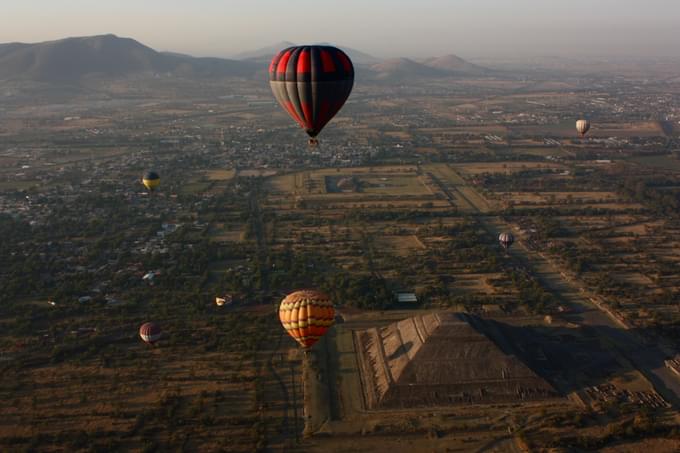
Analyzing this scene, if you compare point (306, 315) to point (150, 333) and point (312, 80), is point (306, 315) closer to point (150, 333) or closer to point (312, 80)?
point (150, 333)

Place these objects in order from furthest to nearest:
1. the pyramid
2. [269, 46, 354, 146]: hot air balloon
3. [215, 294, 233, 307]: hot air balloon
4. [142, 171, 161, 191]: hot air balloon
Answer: [142, 171, 161, 191]: hot air balloon < [215, 294, 233, 307]: hot air balloon < [269, 46, 354, 146]: hot air balloon < the pyramid

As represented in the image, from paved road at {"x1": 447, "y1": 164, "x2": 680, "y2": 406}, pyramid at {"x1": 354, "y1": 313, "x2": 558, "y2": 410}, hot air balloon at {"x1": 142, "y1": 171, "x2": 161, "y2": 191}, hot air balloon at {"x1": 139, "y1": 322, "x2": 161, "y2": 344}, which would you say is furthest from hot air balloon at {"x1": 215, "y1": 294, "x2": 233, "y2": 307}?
paved road at {"x1": 447, "y1": 164, "x2": 680, "y2": 406}

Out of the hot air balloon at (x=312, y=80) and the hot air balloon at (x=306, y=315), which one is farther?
the hot air balloon at (x=312, y=80)

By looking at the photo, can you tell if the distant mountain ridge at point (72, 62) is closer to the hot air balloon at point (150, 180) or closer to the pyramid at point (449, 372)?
the hot air balloon at point (150, 180)

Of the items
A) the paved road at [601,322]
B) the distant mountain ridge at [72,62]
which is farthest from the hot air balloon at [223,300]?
the distant mountain ridge at [72,62]

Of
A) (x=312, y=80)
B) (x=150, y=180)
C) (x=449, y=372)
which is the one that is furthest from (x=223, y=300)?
(x=150, y=180)

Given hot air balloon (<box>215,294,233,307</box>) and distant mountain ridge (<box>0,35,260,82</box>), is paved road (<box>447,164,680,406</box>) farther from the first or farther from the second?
distant mountain ridge (<box>0,35,260,82</box>)
